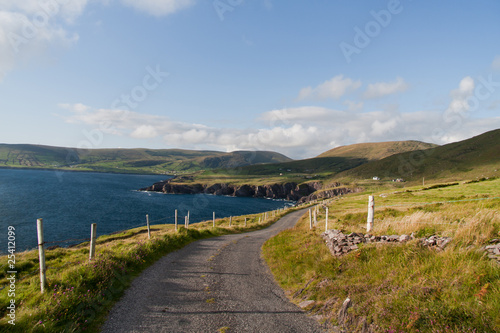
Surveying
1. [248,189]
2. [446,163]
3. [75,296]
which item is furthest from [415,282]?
→ [248,189]

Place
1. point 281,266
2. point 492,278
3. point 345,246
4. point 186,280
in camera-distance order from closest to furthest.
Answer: point 492,278, point 186,280, point 345,246, point 281,266

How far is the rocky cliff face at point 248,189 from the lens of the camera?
173750mm

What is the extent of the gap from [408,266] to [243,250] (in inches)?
539

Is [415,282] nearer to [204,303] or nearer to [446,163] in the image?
[204,303]

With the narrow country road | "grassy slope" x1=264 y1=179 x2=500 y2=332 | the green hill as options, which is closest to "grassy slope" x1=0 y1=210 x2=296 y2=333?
the narrow country road

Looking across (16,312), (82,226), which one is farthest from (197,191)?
(16,312)

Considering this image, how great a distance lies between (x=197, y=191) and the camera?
611 ft

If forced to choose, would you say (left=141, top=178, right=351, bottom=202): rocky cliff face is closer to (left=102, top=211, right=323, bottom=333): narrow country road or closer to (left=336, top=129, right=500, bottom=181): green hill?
(left=336, top=129, right=500, bottom=181): green hill

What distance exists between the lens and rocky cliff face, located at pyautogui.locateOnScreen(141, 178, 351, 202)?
570ft

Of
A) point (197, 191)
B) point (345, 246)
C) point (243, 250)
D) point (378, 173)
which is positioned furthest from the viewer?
point (197, 191)

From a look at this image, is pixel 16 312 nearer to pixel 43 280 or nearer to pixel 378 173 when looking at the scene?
pixel 43 280

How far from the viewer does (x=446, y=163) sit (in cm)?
13988

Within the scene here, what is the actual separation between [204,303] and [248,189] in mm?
178599

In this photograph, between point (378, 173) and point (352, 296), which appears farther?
point (378, 173)
